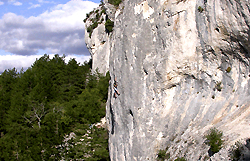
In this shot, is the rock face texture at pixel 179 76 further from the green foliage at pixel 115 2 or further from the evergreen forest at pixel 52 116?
the green foliage at pixel 115 2

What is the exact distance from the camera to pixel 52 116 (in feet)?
112

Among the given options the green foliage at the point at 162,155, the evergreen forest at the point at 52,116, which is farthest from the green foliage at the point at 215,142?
the evergreen forest at the point at 52,116

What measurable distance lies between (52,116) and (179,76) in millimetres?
24672

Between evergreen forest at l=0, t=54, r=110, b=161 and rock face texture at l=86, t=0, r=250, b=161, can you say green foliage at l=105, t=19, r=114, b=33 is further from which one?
rock face texture at l=86, t=0, r=250, b=161

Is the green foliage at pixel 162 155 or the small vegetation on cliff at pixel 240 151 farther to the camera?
the green foliage at pixel 162 155

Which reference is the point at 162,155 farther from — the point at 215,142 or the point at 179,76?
the point at 179,76

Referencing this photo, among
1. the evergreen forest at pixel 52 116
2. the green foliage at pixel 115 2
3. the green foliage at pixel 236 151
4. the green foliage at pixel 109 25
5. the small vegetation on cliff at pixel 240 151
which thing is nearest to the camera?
the small vegetation on cliff at pixel 240 151

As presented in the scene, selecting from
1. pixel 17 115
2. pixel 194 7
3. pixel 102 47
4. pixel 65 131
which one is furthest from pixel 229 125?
pixel 102 47

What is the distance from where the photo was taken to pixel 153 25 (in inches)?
630

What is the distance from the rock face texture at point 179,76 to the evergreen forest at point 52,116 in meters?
8.91

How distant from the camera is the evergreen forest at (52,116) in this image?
27.0 m

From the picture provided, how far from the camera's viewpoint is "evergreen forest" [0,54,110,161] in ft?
88.5

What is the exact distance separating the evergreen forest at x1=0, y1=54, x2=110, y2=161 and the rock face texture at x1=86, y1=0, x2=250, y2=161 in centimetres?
891

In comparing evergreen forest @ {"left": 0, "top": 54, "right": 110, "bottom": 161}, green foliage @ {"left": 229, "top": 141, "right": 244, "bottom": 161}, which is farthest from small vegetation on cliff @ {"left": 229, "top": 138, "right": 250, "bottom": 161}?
evergreen forest @ {"left": 0, "top": 54, "right": 110, "bottom": 161}
